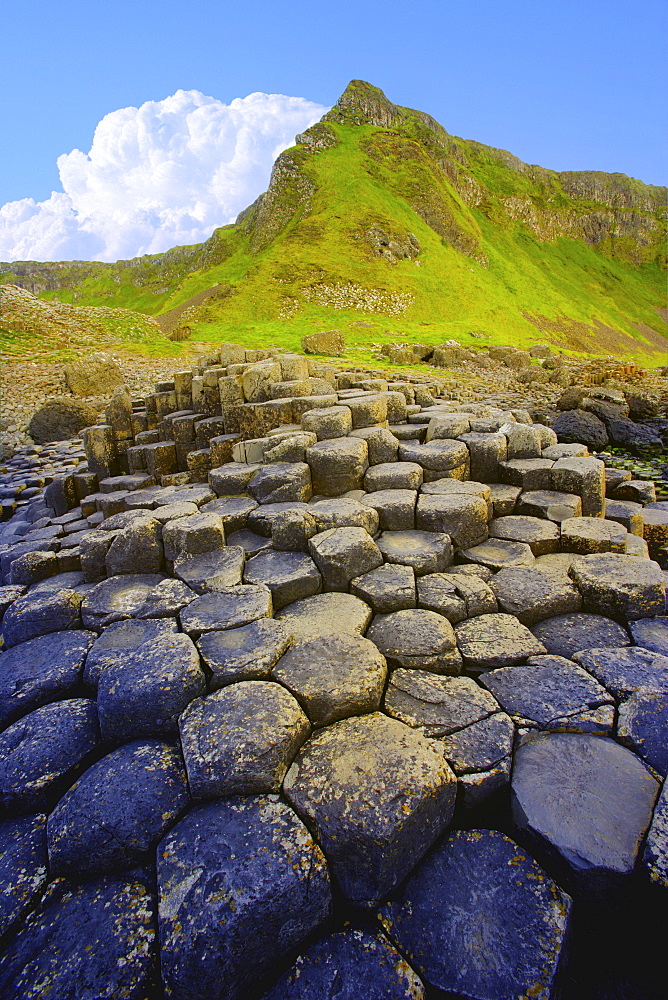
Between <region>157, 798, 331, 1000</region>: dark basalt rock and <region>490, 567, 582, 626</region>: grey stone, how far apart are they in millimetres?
2523

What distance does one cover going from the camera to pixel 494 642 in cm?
385

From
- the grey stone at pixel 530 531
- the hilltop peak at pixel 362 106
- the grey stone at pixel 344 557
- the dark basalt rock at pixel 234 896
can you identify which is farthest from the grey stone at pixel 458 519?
the hilltop peak at pixel 362 106

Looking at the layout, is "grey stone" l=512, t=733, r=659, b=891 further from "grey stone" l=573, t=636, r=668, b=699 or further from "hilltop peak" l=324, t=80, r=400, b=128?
"hilltop peak" l=324, t=80, r=400, b=128

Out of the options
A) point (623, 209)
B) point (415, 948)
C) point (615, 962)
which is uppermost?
point (623, 209)

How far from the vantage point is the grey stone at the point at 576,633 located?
3902 millimetres

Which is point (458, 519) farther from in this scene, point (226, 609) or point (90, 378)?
point (90, 378)

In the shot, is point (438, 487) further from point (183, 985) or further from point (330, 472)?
point (183, 985)

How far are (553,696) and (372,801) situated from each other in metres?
1.55

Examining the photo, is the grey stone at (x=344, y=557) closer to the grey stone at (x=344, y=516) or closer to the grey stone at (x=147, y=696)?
the grey stone at (x=344, y=516)

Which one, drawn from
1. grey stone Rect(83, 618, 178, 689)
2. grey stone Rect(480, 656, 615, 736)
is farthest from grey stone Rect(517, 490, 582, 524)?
grey stone Rect(83, 618, 178, 689)

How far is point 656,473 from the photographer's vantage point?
9922 mm

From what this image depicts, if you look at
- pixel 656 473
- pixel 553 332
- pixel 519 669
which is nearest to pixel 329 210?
pixel 553 332

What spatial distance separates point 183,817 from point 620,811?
237 cm

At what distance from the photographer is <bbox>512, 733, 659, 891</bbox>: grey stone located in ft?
7.88
